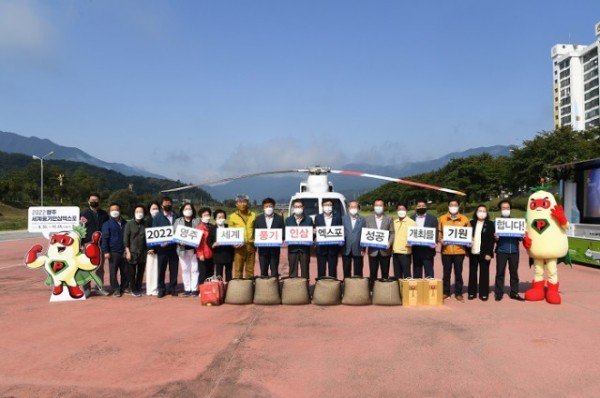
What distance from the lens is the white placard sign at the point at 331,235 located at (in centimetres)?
858

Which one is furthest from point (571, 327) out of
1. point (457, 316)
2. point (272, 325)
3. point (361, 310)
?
point (272, 325)

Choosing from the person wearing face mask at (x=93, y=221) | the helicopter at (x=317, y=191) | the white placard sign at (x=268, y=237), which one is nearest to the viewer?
the white placard sign at (x=268, y=237)

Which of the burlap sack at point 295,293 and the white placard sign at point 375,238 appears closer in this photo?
the burlap sack at point 295,293

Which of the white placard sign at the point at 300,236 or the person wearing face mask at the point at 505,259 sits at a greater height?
the white placard sign at the point at 300,236

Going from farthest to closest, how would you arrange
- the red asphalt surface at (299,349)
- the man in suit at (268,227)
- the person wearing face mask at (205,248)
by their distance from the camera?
1. the man in suit at (268,227)
2. the person wearing face mask at (205,248)
3. the red asphalt surface at (299,349)

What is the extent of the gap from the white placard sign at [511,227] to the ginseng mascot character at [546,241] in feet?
0.70

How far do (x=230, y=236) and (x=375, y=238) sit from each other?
2.74 meters

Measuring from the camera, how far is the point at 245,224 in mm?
9133

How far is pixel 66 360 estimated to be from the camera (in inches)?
217

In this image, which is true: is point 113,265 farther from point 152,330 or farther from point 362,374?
point 362,374

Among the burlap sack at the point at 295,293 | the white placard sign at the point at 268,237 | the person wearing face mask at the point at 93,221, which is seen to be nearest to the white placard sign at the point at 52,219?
the person wearing face mask at the point at 93,221

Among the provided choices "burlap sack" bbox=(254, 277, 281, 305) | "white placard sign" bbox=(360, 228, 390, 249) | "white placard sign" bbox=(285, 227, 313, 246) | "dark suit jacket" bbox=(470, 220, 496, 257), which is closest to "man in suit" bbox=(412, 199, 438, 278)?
"white placard sign" bbox=(360, 228, 390, 249)

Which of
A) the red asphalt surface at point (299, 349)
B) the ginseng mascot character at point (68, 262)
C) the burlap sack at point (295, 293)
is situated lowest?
the red asphalt surface at point (299, 349)

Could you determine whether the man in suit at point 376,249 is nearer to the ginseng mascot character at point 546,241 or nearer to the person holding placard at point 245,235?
the person holding placard at point 245,235
